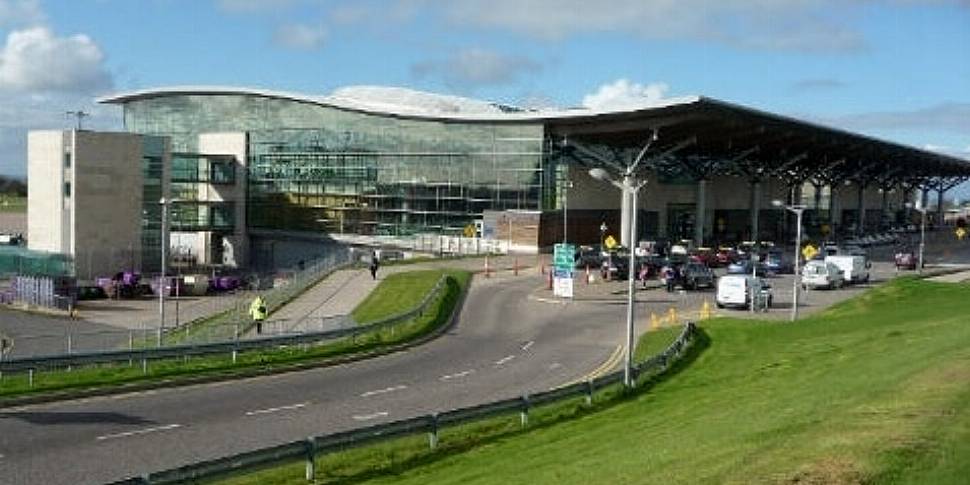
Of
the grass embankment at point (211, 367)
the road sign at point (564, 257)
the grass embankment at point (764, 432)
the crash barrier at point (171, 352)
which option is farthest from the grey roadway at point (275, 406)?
the road sign at point (564, 257)

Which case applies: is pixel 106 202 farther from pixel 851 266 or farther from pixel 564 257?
pixel 851 266

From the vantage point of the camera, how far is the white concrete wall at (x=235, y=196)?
10275 cm

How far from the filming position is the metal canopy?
8269cm

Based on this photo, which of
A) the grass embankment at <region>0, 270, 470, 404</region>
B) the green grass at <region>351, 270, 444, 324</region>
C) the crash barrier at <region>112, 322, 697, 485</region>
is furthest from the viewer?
the green grass at <region>351, 270, 444, 324</region>

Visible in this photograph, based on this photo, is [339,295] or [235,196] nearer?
[339,295]

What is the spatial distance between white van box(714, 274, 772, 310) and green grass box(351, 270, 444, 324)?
13568 millimetres

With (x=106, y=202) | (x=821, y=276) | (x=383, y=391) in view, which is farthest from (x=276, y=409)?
(x=106, y=202)

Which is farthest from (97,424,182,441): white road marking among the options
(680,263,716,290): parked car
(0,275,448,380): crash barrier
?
(680,263,716,290): parked car

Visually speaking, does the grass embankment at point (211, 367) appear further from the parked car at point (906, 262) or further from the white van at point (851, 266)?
the parked car at point (906, 262)

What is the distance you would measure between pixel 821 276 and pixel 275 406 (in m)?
44.2

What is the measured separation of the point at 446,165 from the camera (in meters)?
92.3

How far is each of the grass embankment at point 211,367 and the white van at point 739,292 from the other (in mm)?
15424

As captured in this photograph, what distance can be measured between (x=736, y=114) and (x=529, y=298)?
36525 mm

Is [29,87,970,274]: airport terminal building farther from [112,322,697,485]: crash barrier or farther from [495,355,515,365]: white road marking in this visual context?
[112,322,697,485]: crash barrier
